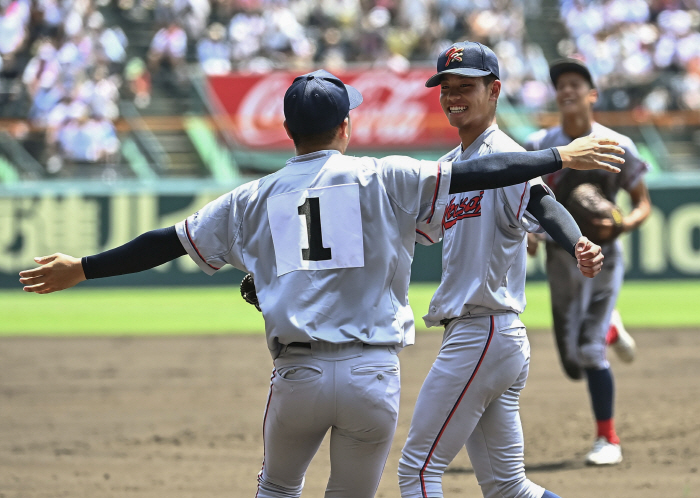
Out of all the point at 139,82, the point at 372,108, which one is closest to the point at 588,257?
the point at 372,108

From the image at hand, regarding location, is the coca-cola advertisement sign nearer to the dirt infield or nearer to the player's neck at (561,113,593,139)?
the dirt infield

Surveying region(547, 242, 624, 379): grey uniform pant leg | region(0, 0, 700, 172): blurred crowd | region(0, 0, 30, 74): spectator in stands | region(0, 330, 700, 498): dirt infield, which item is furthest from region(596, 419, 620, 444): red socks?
region(0, 0, 30, 74): spectator in stands

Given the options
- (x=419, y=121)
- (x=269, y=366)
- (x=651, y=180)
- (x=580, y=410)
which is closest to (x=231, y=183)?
(x=419, y=121)

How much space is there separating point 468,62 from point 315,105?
0.93m

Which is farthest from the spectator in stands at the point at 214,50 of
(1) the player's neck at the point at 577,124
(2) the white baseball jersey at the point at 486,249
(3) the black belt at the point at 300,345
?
(3) the black belt at the point at 300,345

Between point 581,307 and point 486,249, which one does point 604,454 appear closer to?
point 581,307

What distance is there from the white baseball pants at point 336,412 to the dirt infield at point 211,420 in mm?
2021

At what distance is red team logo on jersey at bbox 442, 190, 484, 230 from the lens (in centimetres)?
375

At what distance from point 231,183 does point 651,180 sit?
20.8ft

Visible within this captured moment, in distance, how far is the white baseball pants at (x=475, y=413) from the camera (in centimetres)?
367

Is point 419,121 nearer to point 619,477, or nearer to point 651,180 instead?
point 651,180

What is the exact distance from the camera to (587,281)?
→ 19.3ft

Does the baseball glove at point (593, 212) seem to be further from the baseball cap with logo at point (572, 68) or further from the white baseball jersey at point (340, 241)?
the white baseball jersey at point (340, 241)

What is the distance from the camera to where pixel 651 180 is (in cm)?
1334
